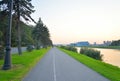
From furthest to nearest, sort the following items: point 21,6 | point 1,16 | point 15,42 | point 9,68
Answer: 1. point 15,42
2. point 21,6
3. point 1,16
4. point 9,68

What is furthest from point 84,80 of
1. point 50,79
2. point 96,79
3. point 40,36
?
point 40,36

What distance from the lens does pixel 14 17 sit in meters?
37.2

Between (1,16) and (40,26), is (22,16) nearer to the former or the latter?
(1,16)

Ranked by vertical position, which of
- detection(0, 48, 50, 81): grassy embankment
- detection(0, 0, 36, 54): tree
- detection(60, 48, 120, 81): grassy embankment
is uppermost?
detection(0, 0, 36, 54): tree

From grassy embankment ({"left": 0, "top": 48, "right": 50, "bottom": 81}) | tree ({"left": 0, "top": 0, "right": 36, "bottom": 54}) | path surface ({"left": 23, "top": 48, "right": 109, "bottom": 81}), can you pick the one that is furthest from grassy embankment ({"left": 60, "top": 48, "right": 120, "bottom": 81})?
tree ({"left": 0, "top": 0, "right": 36, "bottom": 54})

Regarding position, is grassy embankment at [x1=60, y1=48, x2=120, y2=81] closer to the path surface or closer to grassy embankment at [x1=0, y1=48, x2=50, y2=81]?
the path surface

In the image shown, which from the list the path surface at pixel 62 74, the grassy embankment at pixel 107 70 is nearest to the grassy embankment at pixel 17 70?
the path surface at pixel 62 74

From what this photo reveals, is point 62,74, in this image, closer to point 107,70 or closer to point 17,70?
point 17,70

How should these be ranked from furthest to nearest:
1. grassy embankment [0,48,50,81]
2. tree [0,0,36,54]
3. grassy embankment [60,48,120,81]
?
tree [0,0,36,54], grassy embankment [60,48,120,81], grassy embankment [0,48,50,81]

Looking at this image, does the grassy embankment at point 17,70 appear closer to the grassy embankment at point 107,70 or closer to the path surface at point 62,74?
the path surface at point 62,74

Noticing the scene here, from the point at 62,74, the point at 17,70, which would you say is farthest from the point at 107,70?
the point at 17,70

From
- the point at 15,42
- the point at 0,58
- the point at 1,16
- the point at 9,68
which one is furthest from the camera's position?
the point at 15,42

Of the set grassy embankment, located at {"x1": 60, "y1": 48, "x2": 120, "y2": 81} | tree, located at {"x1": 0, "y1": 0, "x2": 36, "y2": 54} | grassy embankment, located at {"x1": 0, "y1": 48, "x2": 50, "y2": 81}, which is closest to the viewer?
grassy embankment, located at {"x1": 0, "y1": 48, "x2": 50, "y2": 81}

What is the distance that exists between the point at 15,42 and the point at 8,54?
3884cm
